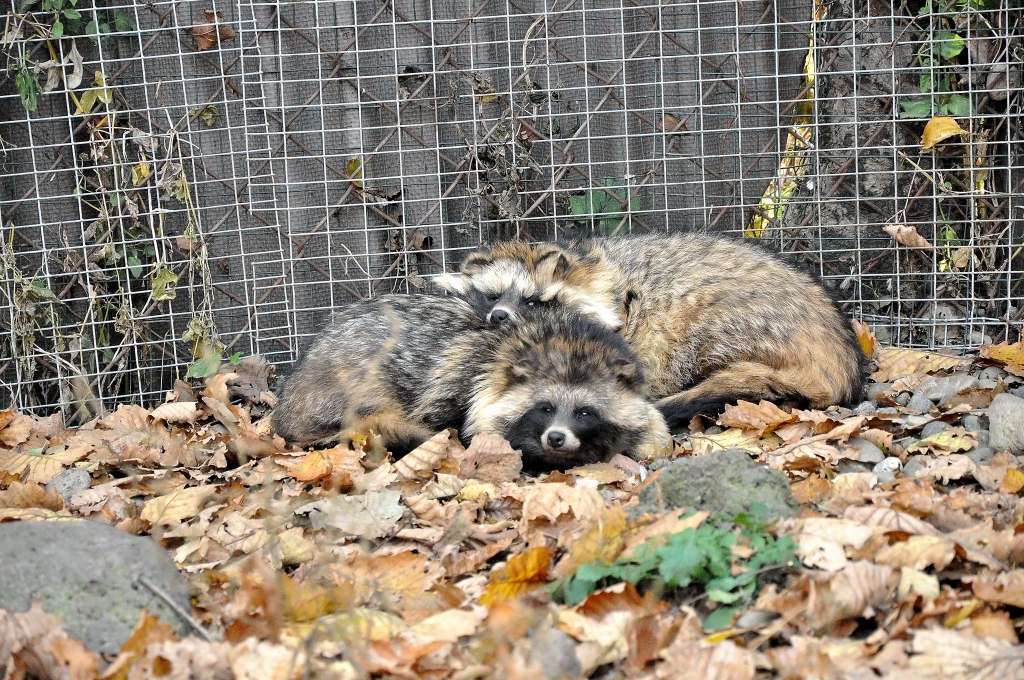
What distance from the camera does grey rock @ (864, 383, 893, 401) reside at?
5.45 meters

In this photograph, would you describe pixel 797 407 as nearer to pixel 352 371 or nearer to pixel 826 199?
pixel 826 199

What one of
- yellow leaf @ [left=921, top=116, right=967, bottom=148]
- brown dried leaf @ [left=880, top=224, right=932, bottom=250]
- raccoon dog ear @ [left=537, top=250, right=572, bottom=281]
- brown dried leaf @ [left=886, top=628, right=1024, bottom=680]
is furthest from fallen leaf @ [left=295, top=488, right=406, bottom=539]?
yellow leaf @ [left=921, top=116, right=967, bottom=148]

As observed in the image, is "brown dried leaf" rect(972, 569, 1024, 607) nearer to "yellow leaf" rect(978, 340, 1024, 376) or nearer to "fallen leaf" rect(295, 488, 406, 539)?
"fallen leaf" rect(295, 488, 406, 539)

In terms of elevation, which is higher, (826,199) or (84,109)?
(84,109)

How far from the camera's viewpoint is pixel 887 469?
4199 mm

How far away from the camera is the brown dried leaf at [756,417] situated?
15.7ft

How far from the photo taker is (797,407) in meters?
5.11

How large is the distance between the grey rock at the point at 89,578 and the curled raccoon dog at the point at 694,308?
2.65 meters

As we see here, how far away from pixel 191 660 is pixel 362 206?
4.02m

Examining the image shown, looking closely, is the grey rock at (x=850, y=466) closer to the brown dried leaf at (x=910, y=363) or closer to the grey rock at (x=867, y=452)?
the grey rock at (x=867, y=452)

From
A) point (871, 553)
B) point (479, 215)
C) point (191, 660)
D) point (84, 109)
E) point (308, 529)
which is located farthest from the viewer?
point (479, 215)

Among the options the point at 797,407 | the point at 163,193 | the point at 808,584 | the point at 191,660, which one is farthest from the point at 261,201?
the point at 808,584

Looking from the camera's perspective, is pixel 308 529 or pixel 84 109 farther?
pixel 84 109

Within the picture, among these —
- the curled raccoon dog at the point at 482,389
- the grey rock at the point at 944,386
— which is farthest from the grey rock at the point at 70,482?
the grey rock at the point at 944,386
